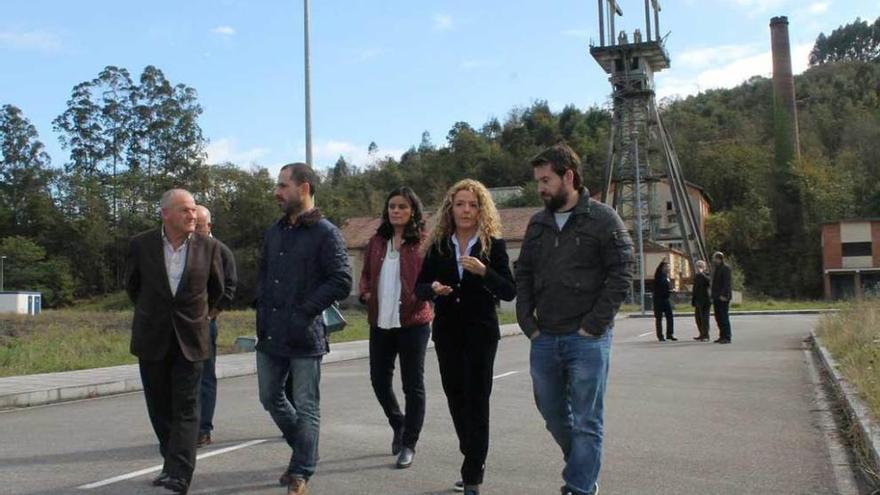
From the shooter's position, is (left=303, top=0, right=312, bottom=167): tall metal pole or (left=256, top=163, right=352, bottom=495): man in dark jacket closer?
(left=256, top=163, right=352, bottom=495): man in dark jacket

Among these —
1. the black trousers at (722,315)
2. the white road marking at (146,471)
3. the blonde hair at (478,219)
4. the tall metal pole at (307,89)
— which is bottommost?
the white road marking at (146,471)

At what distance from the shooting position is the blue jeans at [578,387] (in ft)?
15.7

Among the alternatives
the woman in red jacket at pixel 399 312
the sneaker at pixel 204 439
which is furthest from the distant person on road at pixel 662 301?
the sneaker at pixel 204 439

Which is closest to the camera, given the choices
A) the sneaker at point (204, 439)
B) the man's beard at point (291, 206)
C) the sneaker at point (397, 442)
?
the man's beard at point (291, 206)

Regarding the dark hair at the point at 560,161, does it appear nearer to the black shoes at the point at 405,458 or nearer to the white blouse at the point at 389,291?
the white blouse at the point at 389,291

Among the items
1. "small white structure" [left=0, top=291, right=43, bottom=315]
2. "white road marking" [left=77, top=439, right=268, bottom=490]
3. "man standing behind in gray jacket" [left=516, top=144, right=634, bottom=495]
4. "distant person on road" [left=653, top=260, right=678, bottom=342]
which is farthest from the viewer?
"small white structure" [left=0, top=291, right=43, bottom=315]

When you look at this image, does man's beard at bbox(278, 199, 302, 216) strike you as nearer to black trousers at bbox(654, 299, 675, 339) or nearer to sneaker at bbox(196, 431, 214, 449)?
sneaker at bbox(196, 431, 214, 449)

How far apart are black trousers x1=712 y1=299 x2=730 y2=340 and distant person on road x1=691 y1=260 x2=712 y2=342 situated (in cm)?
65

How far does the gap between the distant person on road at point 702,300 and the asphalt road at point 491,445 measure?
7367 mm

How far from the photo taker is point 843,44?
139 metres

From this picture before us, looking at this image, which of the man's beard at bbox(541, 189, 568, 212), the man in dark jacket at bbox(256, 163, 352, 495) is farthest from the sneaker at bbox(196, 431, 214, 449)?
the man's beard at bbox(541, 189, 568, 212)

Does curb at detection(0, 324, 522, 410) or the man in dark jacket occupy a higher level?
the man in dark jacket

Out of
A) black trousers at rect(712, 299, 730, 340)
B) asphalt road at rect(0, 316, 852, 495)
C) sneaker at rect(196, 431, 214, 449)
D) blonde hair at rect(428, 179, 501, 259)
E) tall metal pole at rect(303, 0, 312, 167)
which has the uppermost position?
tall metal pole at rect(303, 0, 312, 167)

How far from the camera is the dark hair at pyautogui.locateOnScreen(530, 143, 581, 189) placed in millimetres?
4953
